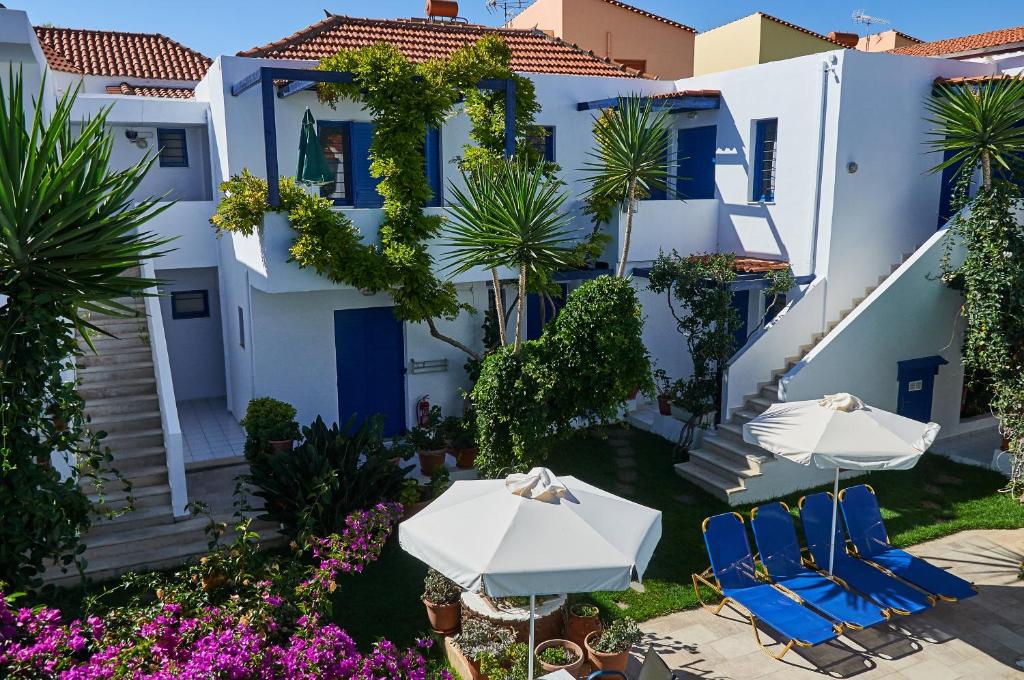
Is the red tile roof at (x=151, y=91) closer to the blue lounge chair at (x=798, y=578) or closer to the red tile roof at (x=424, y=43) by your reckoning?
the red tile roof at (x=424, y=43)

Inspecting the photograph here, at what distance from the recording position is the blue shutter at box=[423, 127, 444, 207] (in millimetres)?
16391

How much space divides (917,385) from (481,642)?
11.9 m

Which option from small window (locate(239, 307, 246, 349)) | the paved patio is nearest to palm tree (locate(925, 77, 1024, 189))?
the paved patio

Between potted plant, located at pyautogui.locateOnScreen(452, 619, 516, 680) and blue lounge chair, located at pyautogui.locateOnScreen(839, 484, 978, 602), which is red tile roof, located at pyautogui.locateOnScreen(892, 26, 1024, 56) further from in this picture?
potted plant, located at pyautogui.locateOnScreen(452, 619, 516, 680)

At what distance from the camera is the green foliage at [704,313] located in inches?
585

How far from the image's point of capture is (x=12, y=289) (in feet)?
23.9

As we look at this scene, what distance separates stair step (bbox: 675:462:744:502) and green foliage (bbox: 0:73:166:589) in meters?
10.0

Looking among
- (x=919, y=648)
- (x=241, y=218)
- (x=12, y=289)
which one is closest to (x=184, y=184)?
(x=241, y=218)

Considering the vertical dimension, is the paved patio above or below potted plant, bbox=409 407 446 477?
below

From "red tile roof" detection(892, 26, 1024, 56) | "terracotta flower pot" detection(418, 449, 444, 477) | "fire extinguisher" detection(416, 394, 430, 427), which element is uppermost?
"red tile roof" detection(892, 26, 1024, 56)

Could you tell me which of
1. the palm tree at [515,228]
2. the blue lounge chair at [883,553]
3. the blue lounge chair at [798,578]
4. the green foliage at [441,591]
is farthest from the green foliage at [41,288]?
the blue lounge chair at [883,553]

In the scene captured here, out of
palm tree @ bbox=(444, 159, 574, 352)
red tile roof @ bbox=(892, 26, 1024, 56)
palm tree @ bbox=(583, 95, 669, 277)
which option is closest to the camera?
palm tree @ bbox=(444, 159, 574, 352)

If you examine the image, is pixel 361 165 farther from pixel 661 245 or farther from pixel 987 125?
pixel 987 125

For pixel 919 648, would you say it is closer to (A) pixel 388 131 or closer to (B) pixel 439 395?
(B) pixel 439 395
